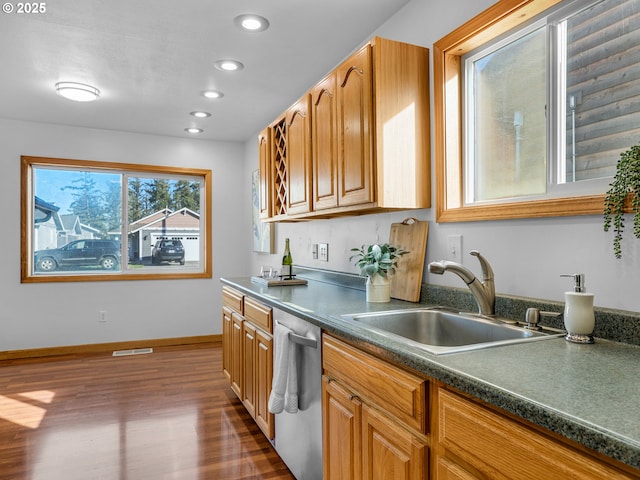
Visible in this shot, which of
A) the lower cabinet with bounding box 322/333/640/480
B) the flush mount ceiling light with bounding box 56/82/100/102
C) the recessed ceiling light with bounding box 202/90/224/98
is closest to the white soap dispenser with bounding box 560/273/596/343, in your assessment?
the lower cabinet with bounding box 322/333/640/480

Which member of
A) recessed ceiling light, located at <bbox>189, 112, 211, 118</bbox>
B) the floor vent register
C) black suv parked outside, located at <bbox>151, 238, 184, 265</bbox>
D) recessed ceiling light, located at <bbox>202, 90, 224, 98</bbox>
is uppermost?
recessed ceiling light, located at <bbox>189, 112, 211, 118</bbox>

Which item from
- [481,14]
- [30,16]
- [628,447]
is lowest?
[628,447]

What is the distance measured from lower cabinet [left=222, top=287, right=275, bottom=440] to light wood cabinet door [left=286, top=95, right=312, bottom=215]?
0.69m

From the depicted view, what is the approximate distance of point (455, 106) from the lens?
2004mm

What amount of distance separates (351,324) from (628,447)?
978 millimetres

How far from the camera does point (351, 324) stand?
1.56 metres

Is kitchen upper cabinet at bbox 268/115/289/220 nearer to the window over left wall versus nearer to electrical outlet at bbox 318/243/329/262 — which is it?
electrical outlet at bbox 318/243/329/262

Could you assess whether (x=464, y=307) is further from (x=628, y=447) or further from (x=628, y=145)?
(x=628, y=447)

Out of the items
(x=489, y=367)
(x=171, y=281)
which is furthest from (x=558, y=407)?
(x=171, y=281)

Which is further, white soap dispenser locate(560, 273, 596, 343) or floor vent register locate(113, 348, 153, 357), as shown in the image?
floor vent register locate(113, 348, 153, 357)

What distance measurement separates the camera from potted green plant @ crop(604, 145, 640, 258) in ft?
3.88

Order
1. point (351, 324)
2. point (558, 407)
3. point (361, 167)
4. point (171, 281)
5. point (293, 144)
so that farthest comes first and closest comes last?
point (171, 281)
point (293, 144)
point (361, 167)
point (351, 324)
point (558, 407)

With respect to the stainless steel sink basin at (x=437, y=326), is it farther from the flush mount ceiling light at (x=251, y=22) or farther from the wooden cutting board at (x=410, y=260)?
the flush mount ceiling light at (x=251, y=22)

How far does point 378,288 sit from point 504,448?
4.04ft
